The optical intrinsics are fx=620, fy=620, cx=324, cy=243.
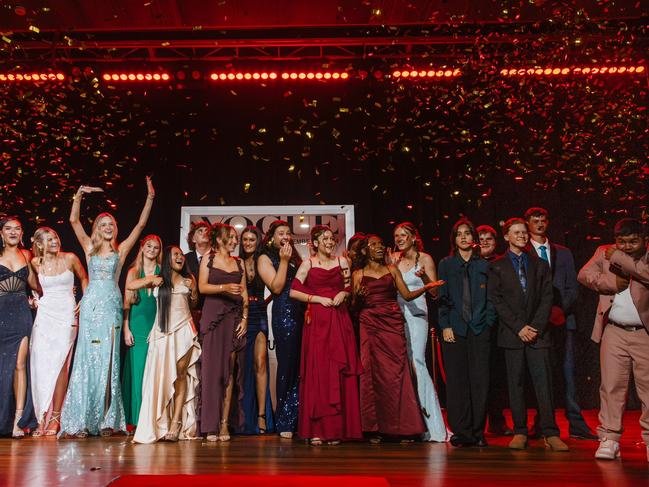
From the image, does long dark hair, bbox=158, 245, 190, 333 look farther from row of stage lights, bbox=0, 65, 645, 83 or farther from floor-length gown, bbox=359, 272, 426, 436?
row of stage lights, bbox=0, 65, 645, 83

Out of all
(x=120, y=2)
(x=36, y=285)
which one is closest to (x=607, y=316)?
(x=36, y=285)

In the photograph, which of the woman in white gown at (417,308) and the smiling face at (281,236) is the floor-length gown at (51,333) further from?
the woman in white gown at (417,308)

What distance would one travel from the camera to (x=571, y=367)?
5383mm

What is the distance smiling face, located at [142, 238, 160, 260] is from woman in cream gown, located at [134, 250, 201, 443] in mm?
205

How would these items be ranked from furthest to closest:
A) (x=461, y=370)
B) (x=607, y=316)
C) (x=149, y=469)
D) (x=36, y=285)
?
(x=36, y=285) → (x=461, y=370) → (x=607, y=316) → (x=149, y=469)

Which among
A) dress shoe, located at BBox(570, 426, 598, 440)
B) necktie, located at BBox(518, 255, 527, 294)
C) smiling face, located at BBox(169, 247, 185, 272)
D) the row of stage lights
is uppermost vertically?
the row of stage lights

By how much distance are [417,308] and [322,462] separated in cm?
185

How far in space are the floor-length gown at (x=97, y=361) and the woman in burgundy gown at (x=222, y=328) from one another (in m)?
0.96

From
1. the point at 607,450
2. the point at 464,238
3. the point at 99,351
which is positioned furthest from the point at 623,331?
the point at 99,351

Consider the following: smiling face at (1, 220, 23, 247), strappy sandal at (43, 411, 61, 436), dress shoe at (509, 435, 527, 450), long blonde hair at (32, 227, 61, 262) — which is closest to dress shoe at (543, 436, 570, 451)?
dress shoe at (509, 435, 527, 450)

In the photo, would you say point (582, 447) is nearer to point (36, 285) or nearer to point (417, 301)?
point (417, 301)

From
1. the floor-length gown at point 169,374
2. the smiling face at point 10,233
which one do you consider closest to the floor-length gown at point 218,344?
the floor-length gown at point 169,374

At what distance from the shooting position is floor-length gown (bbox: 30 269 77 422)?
5750 millimetres

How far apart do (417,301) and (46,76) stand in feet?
17.9
